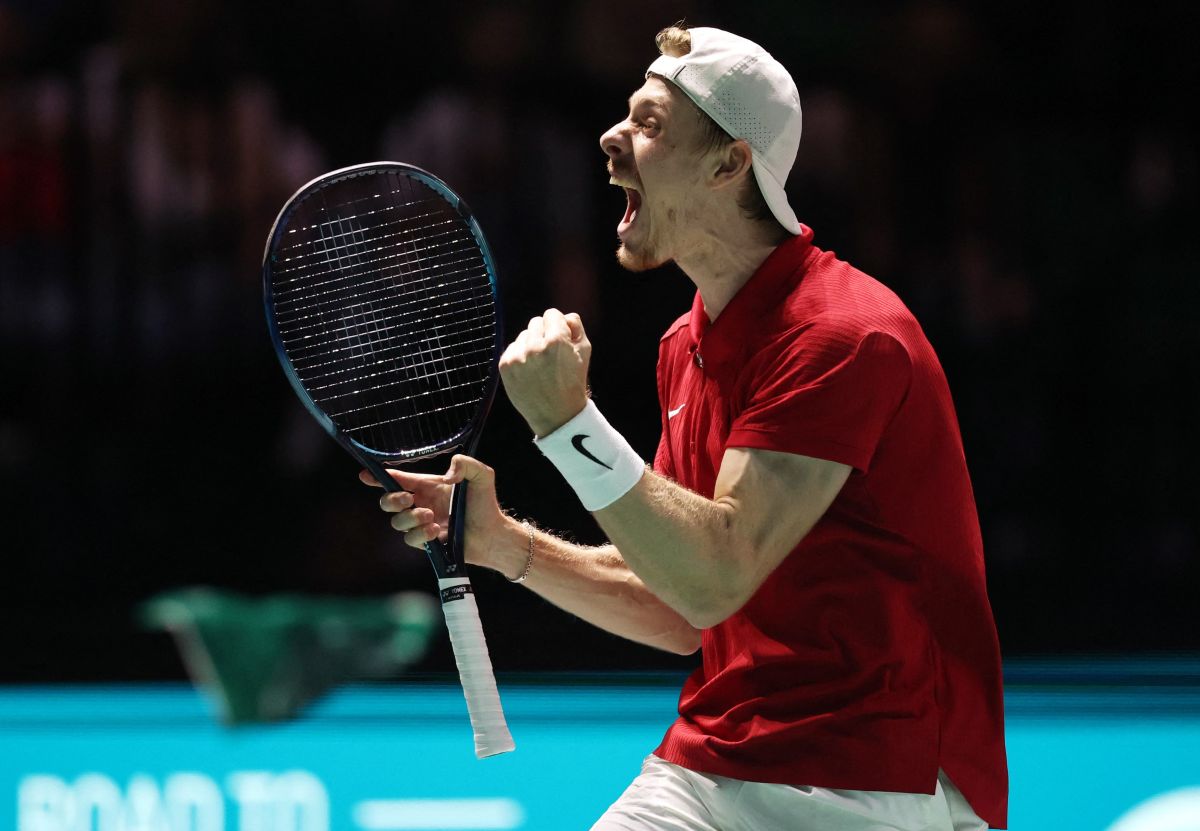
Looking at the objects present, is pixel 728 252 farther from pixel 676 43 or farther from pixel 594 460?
pixel 594 460

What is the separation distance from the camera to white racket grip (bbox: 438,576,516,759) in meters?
1.95

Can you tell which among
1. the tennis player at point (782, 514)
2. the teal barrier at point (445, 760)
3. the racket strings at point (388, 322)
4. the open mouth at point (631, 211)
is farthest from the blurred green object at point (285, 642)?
the open mouth at point (631, 211)

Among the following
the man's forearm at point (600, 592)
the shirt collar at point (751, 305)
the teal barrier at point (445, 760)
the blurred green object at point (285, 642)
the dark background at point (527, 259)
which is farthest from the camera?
the dark background at point (527, 259)

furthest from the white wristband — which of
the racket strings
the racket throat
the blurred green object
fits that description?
the blurred green object

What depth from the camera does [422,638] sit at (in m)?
4.12

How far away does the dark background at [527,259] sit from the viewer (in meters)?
4.19

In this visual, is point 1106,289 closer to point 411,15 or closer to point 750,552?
point 411,15

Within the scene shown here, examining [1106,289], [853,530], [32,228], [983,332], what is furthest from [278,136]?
[853,530]

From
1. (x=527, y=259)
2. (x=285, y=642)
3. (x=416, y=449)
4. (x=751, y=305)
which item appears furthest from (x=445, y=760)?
(x=751, y=305)

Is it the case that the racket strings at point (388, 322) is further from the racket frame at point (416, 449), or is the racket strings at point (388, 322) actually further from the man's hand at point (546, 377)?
the man's hand at point (546, 377)

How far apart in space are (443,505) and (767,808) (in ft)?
2.09

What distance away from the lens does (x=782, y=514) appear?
171 cm

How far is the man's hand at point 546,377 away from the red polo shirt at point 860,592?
0.19 meters

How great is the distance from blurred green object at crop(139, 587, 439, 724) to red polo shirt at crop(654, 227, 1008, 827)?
7.33 feet
